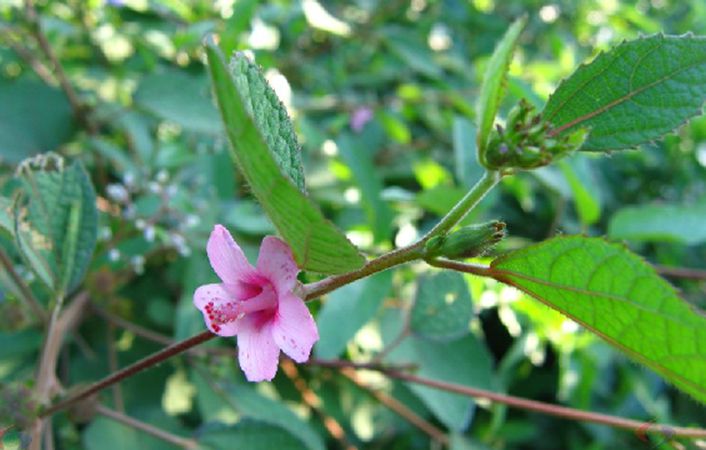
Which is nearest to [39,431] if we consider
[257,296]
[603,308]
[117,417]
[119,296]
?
[117,417]

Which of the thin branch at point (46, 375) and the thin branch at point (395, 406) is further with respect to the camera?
the thin branch at point (395, 406)

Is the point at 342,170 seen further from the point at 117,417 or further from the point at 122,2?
the point at 117,417

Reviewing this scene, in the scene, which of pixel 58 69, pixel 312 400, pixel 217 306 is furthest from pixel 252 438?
pixel 58 69

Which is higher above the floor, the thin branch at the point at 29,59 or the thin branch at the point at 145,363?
the thin branch at the point at 29,59

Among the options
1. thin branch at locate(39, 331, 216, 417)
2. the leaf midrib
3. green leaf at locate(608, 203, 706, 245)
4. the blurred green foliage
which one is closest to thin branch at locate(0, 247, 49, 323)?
the blurred green foliage

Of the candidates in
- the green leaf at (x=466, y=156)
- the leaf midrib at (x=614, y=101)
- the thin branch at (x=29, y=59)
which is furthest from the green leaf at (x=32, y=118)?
the leaf midrib at (x=614, y=101)

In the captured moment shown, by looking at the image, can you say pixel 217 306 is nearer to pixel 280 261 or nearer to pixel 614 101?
pixel 280 261

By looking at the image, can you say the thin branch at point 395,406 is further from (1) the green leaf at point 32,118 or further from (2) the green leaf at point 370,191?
(1) the green leaf at point 32,118
